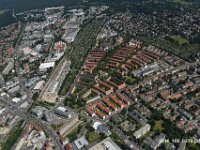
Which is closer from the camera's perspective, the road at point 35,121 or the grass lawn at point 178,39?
the road at point 35,121

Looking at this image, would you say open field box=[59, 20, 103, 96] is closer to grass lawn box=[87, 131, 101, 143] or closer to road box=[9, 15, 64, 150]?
road box=[9, 15, 64, 150]

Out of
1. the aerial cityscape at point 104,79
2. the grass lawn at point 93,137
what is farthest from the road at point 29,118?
the grass lawn at point 93,137

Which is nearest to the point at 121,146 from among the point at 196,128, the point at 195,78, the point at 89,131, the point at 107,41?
the point at 89,131

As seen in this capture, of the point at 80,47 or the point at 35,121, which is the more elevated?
the point at 80,47

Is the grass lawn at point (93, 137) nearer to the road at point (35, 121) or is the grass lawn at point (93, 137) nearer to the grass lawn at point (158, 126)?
the road at point (35, 121)

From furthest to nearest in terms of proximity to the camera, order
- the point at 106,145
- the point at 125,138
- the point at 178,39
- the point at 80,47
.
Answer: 1. the point at 80,47
2. the point at 178,39
3. the point at 125,138
4. the point at 106,145

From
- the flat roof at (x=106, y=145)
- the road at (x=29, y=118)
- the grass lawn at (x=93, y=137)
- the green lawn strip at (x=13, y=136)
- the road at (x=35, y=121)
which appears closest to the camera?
the flat roof at (x=106, y=145)

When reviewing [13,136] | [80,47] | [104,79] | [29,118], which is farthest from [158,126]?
[80,47]

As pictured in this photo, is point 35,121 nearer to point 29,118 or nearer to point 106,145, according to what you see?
point 29,118
